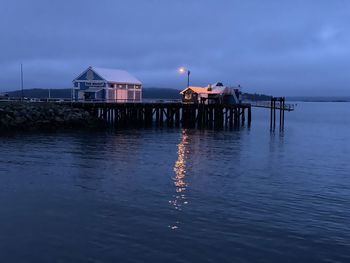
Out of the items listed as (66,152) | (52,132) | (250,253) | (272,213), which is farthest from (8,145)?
(250,253)

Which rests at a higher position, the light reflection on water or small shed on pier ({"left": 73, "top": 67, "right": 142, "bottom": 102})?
small shed on pier ({"left": 73, "top": 67, "right": 142, "bottom": 102})

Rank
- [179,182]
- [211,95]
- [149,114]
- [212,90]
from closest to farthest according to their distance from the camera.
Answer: [179,182] → [149,114] → [211,95] → [212,90]

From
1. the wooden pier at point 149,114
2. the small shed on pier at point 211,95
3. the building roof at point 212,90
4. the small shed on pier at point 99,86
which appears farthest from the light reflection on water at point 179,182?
the building roof at point 212,90

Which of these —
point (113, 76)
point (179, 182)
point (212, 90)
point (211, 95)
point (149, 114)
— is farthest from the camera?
point (212, 90)

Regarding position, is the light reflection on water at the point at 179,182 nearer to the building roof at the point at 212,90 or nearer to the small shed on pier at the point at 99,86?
the small shed on pier at the point at 99,86

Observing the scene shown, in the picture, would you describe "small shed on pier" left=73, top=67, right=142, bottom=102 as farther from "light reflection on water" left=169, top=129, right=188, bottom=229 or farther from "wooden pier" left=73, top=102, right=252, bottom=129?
"light reflection on water" left=169, top=129, right=188, bottom=229

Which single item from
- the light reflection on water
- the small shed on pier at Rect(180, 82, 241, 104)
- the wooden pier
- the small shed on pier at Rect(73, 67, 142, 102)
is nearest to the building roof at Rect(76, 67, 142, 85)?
the small shed on pier at Rect(73, 67, 142, 102)

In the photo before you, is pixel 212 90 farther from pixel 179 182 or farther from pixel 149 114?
pixel 179 182

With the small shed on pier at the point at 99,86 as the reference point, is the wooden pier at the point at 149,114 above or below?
below

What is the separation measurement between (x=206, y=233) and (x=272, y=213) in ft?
11.8

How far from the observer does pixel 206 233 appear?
14891 millimetres

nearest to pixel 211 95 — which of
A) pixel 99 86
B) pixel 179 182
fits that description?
pixel 99 86

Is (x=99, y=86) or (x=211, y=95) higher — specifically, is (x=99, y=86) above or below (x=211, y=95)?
above

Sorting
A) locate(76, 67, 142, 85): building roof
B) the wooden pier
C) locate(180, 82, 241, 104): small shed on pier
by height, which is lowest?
the wooden pier
